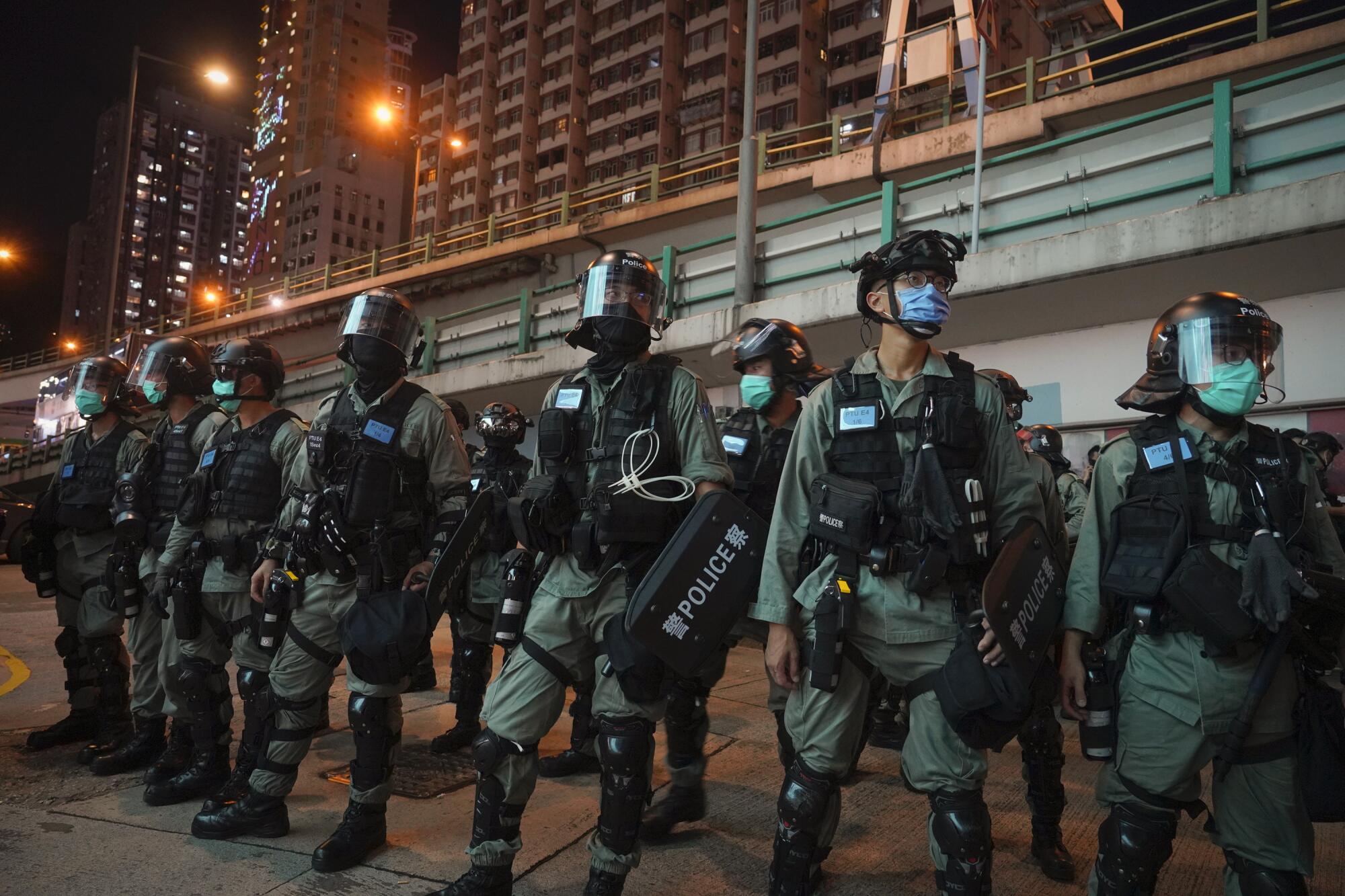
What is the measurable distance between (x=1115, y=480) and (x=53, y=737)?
571 cm

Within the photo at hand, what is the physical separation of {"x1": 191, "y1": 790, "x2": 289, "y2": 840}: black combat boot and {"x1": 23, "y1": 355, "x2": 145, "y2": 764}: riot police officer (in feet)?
5.46

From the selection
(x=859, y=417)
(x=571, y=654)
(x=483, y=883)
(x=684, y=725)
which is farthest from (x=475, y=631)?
(x=859, y=417)

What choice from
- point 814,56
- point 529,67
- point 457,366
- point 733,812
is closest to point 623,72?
point 529,67

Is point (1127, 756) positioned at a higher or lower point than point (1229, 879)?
higher

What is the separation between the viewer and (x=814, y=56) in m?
52.3

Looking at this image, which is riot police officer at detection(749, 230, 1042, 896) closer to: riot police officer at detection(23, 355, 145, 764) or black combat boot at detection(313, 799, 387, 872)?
black combat boot at detection(313, 799, 387, 872)

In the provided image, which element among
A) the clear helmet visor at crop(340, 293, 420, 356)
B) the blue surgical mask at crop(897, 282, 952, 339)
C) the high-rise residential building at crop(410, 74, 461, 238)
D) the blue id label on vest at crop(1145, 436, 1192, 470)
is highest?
the high-rise residential building at crop(410, 74, 461, 238)

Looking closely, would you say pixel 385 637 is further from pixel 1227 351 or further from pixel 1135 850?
pixel 1227 351

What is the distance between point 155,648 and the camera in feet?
15.4

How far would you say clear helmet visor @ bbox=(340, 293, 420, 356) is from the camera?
3910 millimetres

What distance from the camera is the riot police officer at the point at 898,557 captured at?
7.97ft

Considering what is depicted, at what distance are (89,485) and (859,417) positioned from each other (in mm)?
4748

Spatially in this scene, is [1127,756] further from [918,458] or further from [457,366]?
[457,366]

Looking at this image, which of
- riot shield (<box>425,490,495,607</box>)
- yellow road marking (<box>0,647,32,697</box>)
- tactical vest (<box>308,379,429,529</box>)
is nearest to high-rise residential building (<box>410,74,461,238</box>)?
yellow road marking (<box>0,647,32,697</box>)
